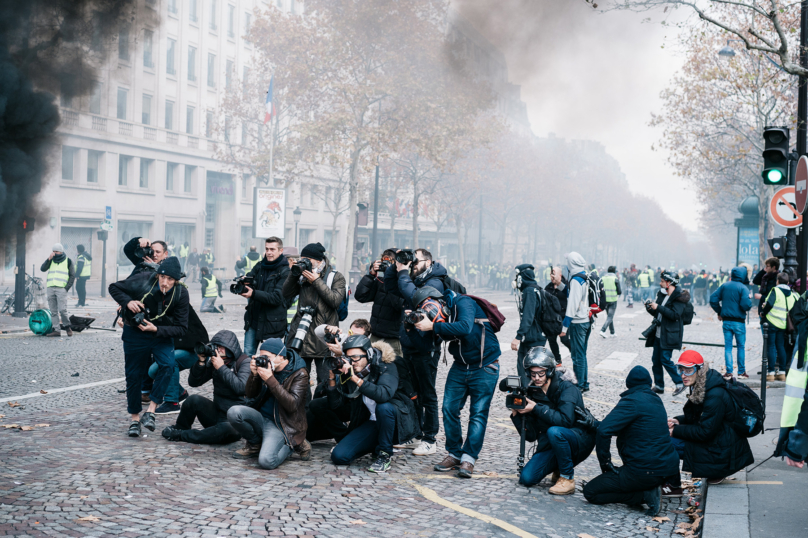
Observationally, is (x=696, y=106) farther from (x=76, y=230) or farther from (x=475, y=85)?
(x=76, y=230)

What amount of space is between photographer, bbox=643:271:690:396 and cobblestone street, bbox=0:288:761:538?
9.54ft

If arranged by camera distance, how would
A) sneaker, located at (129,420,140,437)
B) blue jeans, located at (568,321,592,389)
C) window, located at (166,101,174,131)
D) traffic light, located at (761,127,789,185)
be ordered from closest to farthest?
sneaker, located at (129,420,140,437) → traffic light, located at (761,127,789,185) → blue jeans, located at (568,321,592,389) → window, located at (166,101,174,131)

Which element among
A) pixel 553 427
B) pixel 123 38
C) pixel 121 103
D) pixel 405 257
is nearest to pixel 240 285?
pixel 405 257

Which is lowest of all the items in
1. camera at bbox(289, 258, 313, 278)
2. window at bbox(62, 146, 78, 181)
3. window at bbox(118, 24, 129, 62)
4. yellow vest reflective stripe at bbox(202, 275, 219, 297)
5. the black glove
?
the black glove

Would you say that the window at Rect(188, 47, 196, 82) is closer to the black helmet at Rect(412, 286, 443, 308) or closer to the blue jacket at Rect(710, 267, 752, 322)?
the blue jacket at Rect(710, 267, 752, 322)

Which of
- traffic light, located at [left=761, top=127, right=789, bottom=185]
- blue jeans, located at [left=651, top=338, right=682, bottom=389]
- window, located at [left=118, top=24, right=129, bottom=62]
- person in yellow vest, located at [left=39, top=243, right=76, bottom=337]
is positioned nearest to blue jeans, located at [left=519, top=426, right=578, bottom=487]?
blue jeans, located at [left=651, top=338, right=682, bottom=389]

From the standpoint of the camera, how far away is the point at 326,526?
4465 millimetres

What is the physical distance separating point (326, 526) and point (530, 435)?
1.87 metres

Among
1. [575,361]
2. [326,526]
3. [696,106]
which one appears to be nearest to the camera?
[326,526]

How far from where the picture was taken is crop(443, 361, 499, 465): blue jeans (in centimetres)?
577

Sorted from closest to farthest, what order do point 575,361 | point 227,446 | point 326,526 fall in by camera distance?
point 326,526, point 227,446, point 575,361

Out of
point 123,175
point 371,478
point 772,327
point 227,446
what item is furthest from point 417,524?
point 123,175

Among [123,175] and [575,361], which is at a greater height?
[123,175]

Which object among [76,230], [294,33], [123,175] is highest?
[294,33]
